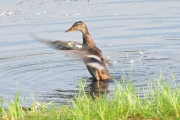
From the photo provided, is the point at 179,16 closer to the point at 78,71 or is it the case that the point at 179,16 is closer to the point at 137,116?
the point at 78,71

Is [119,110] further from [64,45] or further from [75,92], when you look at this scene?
[75,92]

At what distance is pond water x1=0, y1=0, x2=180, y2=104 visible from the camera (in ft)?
32.9

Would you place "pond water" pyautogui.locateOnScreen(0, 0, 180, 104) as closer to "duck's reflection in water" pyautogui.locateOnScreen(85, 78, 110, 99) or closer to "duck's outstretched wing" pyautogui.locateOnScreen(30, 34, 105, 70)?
"duck's reflection in water" pyautogui.locateOnScreen(85, 78, 110, 99)

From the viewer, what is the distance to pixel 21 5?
1642cm

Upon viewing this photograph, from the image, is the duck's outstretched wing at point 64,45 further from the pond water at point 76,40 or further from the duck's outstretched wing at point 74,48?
the pond water at point 76,40

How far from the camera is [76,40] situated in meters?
13.2

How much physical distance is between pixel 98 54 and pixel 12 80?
1.58m

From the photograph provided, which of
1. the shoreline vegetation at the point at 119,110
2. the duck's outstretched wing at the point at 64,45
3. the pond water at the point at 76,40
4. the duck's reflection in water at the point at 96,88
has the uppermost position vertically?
the duck's outstretched wing at the point at 64,45

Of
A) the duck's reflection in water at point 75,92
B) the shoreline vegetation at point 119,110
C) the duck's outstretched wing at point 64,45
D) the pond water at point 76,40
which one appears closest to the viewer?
the shoreline vegetation at point 119,110

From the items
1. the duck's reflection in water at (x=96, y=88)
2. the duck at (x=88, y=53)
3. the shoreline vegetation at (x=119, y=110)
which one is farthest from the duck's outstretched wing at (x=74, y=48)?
the shoreline vegetation at (x=119, y=110)

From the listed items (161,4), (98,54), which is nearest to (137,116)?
(98,54)

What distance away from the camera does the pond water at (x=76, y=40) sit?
10.0 meters

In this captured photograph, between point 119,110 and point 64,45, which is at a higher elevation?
point 64,45

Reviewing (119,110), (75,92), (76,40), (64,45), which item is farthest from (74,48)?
(76,40)
